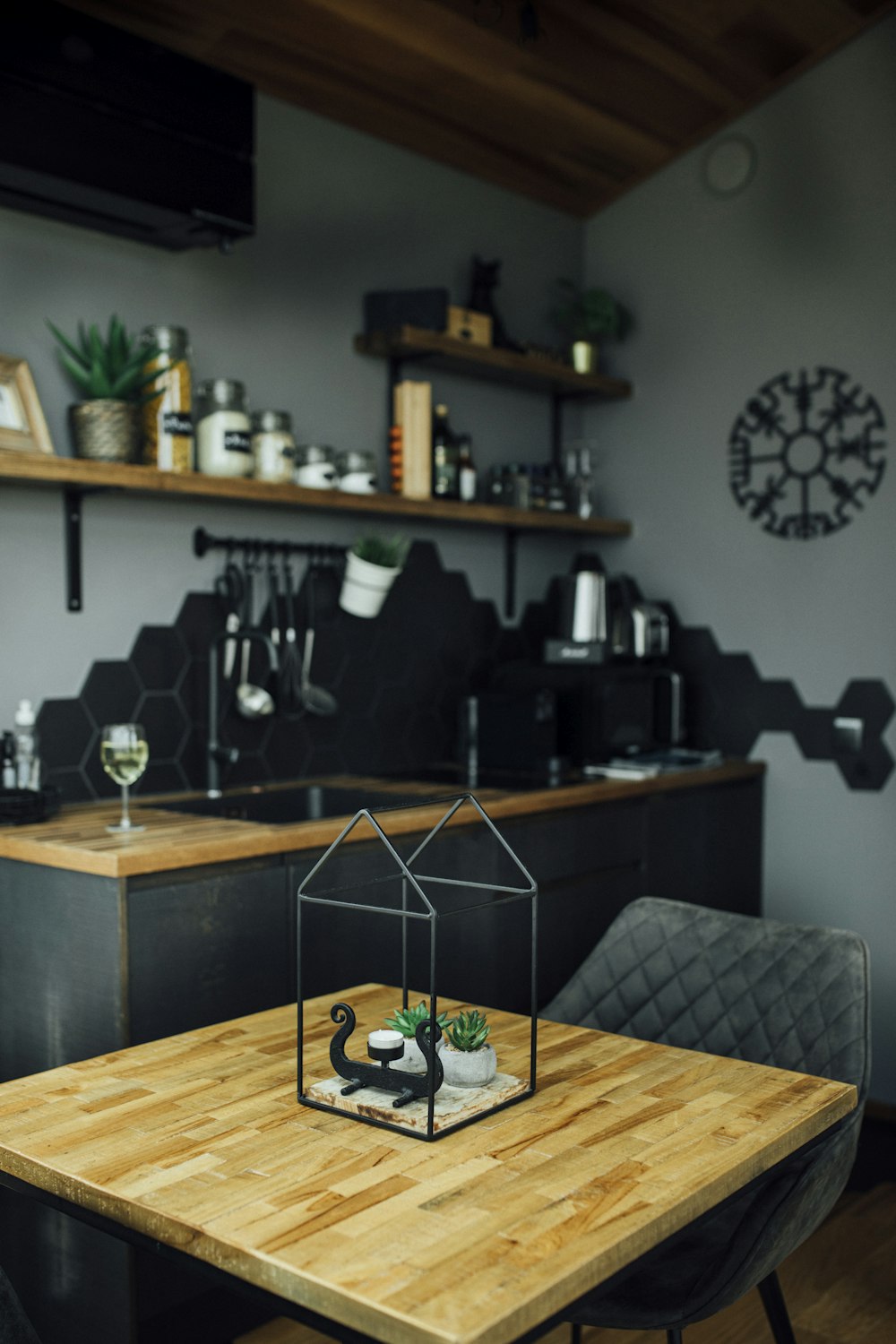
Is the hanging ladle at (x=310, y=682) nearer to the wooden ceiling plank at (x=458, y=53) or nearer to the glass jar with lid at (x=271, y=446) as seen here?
the glass jar with lid at (x=271, y=446)

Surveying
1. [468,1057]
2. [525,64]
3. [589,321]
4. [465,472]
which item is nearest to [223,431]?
[465,472]

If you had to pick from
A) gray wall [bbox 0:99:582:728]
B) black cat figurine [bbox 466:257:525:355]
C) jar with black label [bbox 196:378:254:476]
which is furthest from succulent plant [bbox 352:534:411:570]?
black cat figurine [bbox 466:257:525:355]

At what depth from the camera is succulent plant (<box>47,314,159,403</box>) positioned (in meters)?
2.76

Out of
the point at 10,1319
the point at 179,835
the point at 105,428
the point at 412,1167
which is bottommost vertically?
the point at 10,1319

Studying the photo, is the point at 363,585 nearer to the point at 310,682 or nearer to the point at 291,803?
the point at 310,682

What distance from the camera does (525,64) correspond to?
3.42 meters

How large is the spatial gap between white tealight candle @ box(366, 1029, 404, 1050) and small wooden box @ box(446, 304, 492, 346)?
99.2 inches

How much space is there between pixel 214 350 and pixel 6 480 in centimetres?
71

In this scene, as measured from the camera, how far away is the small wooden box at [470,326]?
143 inches

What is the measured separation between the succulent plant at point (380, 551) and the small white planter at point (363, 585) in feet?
0.04

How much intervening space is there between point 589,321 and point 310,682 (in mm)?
1542

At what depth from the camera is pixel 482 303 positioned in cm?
384

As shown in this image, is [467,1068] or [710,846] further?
[710,846]

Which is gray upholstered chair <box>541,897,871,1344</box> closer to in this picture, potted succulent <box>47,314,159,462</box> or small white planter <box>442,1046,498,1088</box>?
small white planter <box>442,1046,498,1088</box>
